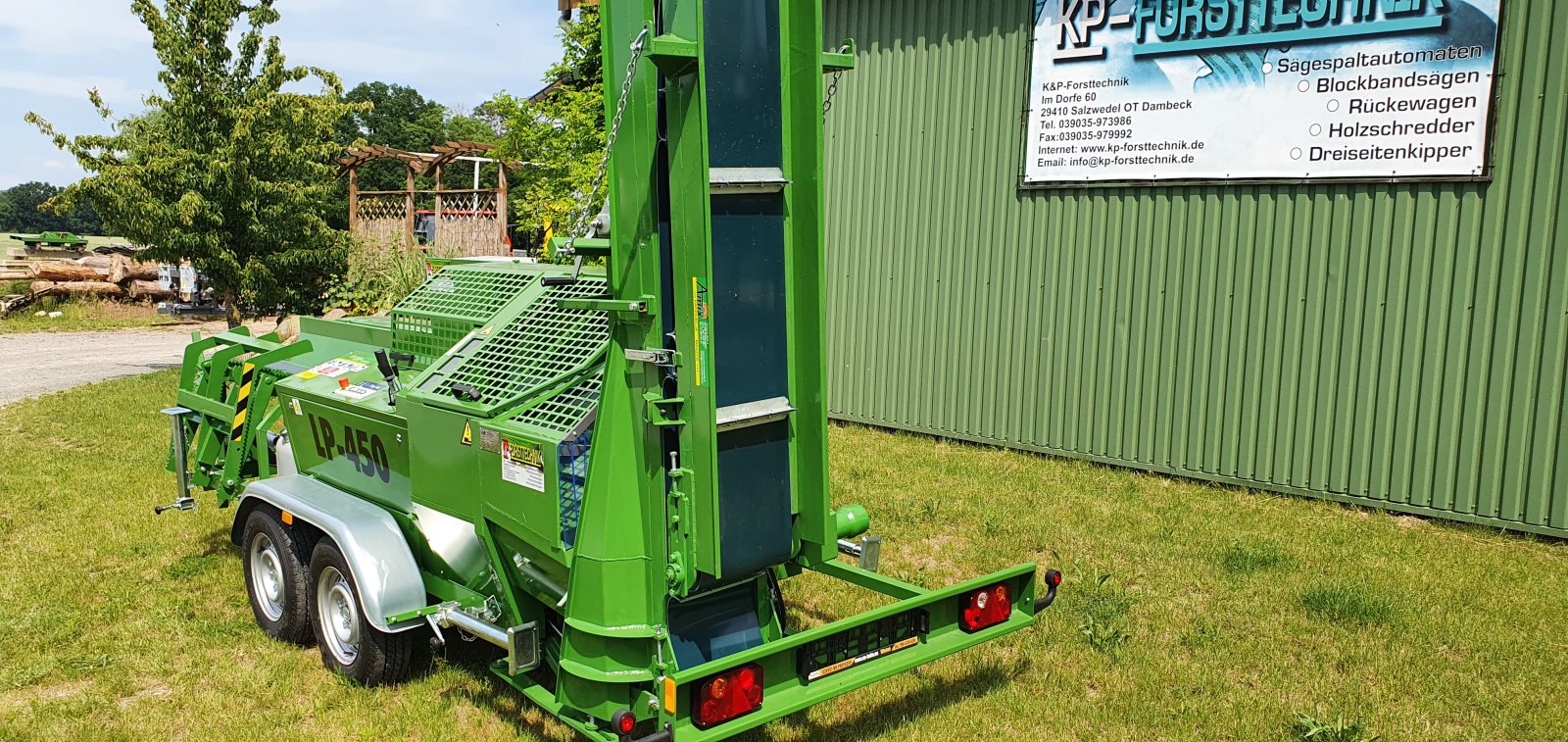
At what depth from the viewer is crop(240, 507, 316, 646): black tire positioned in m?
5.57

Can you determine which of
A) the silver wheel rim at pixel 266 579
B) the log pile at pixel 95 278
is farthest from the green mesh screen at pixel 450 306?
the log pile at pixel 95 278

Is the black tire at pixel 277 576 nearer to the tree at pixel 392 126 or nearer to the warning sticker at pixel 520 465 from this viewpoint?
the warning sticker at pixel 520 465

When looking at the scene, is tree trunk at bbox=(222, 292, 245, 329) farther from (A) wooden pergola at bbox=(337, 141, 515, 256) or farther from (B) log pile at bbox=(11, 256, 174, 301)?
(B) log pile at bbox=(11, 256, 174, 301)

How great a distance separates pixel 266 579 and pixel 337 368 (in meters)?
1.23

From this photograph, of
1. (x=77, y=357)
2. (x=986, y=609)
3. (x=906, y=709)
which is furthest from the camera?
(x=77, y=357)

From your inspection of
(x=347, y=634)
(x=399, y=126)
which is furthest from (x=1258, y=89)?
(x=399, y=126)

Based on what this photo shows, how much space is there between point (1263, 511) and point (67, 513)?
9037 millimetres

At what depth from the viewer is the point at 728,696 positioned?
3.74 m

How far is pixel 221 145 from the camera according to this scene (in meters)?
14.4

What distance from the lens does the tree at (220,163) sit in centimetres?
1387

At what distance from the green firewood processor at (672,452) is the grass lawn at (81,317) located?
2325 cm

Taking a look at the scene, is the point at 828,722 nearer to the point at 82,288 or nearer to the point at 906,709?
the point at 906,709

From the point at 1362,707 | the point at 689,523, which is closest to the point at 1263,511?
the point at 1362,707

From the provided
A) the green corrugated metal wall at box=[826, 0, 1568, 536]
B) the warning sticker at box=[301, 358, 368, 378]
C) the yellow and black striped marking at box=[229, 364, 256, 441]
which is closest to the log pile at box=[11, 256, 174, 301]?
the green corrugated metal wall at box=[826, 0, 1568, 536]
